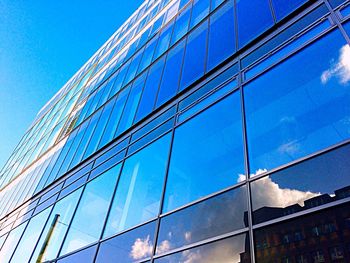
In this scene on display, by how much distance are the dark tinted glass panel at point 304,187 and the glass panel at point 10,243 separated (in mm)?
13059

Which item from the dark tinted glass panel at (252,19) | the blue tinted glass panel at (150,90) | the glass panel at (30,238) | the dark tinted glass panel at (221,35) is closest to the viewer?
the dark tinted glass panel at (252,19)

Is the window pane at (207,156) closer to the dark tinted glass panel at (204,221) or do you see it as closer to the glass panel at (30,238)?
the dark tinted glass panel at (204,221)

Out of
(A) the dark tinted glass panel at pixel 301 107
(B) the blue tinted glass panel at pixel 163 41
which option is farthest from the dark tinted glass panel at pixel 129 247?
(B) the blue tinted glass panel at pixel 163 41

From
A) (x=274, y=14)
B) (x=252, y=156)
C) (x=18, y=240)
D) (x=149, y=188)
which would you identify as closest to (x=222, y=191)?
(x=252, y=156)

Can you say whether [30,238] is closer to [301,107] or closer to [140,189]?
[140,189]

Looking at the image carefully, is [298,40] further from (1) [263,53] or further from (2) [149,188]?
(2) [149,188]

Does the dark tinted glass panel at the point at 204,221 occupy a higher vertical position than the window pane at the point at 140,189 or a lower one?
lower

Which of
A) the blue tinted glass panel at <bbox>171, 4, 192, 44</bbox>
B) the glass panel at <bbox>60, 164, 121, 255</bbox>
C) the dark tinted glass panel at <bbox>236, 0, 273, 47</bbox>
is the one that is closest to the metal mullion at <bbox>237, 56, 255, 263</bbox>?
the dark tinted glass panel at <bbox>236, 0, 273, 47</bbox>

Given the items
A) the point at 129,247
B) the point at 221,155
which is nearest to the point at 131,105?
the point at 129,247

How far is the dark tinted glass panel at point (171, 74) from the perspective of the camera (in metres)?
10.1

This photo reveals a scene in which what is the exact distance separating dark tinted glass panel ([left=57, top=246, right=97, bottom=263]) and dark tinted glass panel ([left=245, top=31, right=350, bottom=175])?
17.4ft

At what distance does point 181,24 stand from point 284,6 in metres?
6.23

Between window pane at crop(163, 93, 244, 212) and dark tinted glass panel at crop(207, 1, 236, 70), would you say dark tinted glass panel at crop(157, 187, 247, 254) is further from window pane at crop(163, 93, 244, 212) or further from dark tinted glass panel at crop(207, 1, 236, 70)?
dark tinted glass panel at crop(207, 1, 236, 70)

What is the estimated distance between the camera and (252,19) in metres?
8.49
